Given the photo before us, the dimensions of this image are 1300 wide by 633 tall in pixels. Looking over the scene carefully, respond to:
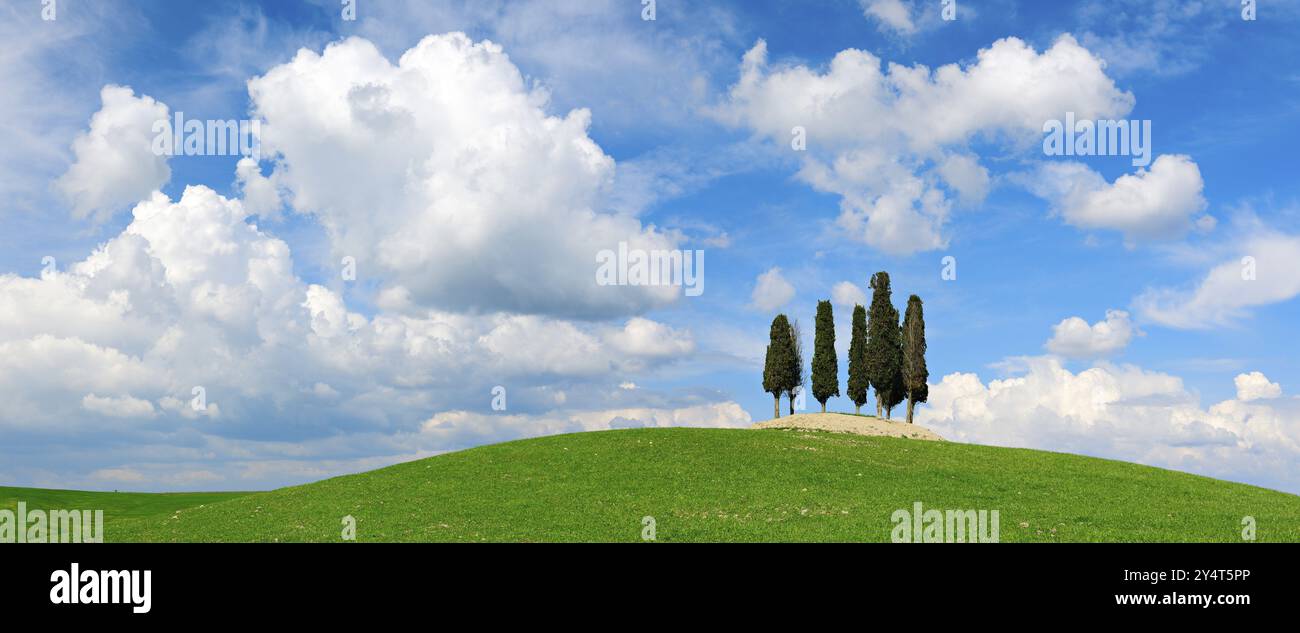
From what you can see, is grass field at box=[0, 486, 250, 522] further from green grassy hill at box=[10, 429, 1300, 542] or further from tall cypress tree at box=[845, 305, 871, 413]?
tall cypress tree at box=[845, 305, 871, 413]

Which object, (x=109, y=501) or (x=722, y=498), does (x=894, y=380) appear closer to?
(x=722, y=498)

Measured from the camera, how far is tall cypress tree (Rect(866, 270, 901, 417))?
85.9 metres

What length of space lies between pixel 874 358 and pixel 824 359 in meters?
5.44

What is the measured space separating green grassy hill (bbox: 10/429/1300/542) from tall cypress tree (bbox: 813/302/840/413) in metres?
28.7

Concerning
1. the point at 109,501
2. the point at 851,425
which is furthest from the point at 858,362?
the point at 109,501

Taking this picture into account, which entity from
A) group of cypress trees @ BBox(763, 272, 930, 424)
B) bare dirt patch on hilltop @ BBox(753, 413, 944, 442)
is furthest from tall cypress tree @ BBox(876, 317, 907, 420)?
bare dirt patch on hilltop @ BBox(753, 413, 944, 442)

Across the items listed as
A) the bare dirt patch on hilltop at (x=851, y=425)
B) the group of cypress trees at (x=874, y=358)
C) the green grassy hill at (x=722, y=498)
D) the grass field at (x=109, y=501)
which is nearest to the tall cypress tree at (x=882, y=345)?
the group of cypress trees at (x=874, y=358)

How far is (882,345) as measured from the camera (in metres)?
86.0

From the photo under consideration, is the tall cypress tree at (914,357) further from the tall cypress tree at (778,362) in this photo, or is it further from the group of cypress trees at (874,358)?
the tall cypress tree at (778,362)

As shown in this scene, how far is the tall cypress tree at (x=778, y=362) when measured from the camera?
85.8 meters

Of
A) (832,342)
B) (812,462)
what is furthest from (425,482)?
(832,342)

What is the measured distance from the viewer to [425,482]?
4709 centimetres
